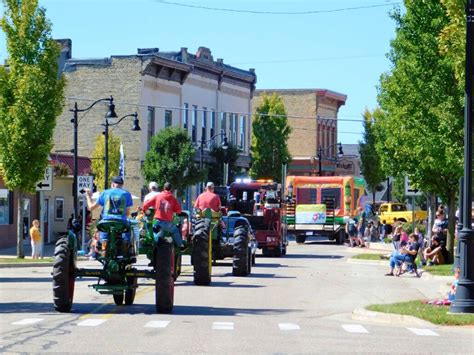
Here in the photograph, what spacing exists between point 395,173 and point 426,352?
28135mm

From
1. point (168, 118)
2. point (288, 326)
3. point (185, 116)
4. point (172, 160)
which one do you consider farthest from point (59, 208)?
point (288, 326)

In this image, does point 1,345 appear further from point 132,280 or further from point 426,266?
point 426,266

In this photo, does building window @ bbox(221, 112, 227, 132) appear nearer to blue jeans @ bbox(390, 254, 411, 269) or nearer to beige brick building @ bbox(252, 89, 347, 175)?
beige brick building @ bbox(252, 89, 347, 175)

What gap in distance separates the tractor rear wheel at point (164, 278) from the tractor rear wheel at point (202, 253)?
6491 millimetres

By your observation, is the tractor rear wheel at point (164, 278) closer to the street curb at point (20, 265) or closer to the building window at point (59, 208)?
the street curb at point (20, 265)

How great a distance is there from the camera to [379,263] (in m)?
41.2

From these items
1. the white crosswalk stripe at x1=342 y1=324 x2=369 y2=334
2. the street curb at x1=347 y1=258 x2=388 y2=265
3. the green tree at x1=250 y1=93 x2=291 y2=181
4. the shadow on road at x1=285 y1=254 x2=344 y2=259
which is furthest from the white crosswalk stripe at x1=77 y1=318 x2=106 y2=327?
the green tree at x1=250 y1=93 x2=291 y2=181

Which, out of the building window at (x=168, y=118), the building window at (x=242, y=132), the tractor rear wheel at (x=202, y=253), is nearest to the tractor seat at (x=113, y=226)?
the tractor rear wheel at (x=202, y=253)

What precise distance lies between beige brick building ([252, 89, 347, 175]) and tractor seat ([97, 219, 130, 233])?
76757mm

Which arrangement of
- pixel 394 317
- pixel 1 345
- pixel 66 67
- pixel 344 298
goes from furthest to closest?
1. pixel 66 67
2. pixel 344 298
3. pixel 394 317
4. pixel 1 345

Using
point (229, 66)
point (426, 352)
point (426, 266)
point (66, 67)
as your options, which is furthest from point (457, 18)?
point (229, 66)

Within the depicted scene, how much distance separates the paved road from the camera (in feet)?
48.8

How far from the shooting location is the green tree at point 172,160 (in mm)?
62250

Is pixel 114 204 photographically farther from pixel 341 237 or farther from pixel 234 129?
pixel 234 129
